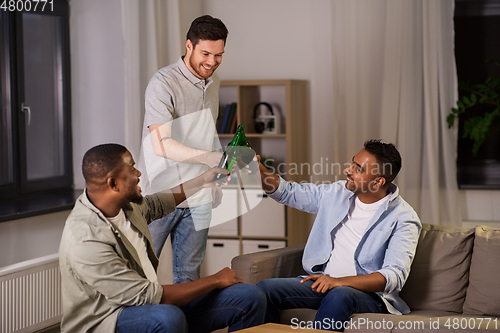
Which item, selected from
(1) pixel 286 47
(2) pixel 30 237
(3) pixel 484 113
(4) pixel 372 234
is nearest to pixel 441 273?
(4) pixel 372 234

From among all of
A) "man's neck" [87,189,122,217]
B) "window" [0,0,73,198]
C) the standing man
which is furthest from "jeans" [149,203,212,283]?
"window" [0,0,73,198]

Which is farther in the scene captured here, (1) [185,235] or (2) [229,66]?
(2) [229,66]

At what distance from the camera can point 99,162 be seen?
5.05 ft

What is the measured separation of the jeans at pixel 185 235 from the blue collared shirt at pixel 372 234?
0.42 m

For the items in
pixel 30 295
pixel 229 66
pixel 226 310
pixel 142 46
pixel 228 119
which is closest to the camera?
pixel 226 310

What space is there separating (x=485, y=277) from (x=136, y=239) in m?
1.36

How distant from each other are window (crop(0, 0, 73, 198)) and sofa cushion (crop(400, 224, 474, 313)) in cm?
228

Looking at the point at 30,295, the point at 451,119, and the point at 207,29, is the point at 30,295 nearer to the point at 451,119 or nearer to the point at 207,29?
the point at 207,29

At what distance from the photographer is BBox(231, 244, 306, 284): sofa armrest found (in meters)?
2.19

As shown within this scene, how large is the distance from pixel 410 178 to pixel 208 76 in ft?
6.29

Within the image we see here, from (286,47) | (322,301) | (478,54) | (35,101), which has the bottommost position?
(322,301)

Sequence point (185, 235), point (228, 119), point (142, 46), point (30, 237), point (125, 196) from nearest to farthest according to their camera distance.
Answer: point (125, 196) → point (185, 235) → point (30, 237) → point (142, 46) → point (228, 119)

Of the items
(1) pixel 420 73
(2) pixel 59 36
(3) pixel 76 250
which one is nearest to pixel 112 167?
(3) pixel 76 250

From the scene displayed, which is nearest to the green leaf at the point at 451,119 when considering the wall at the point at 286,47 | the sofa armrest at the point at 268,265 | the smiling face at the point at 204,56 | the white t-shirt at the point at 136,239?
the wall at the point at 286,47
